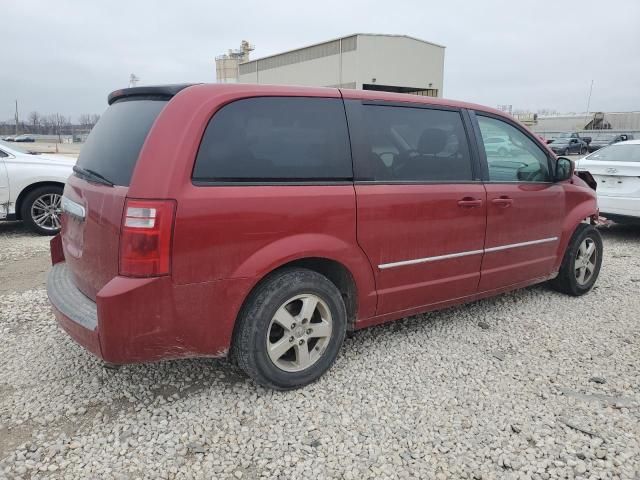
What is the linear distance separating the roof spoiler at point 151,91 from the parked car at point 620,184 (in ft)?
21.1

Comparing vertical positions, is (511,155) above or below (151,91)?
below

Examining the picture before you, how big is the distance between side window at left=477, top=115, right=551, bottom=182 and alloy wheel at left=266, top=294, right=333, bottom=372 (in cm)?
175

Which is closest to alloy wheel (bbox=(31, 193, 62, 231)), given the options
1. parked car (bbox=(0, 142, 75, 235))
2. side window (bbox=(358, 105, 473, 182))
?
parked car (bbox=(0, 142, 75, 235))

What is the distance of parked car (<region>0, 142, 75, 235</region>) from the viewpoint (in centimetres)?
678

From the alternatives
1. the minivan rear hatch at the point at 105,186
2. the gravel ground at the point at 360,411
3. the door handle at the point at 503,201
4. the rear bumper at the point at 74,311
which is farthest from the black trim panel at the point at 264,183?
the door handle at the point at 503,201

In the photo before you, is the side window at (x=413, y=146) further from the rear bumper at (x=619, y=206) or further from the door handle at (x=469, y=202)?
the rear bumper at (x=619, y=206)

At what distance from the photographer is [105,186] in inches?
103

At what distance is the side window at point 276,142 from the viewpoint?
2.53 metres

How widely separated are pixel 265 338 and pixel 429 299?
1.33 m

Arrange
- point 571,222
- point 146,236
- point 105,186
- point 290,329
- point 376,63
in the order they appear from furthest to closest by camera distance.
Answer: point 376,63, point 571,222, point 290,329, point 105,186, point 146,236

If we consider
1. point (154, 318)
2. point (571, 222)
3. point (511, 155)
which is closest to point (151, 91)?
point (154, 318)

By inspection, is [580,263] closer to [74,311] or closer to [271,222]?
[271,222]

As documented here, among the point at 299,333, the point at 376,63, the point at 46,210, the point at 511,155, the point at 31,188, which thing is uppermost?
the point at 376,63

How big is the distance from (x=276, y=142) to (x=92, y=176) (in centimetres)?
109
